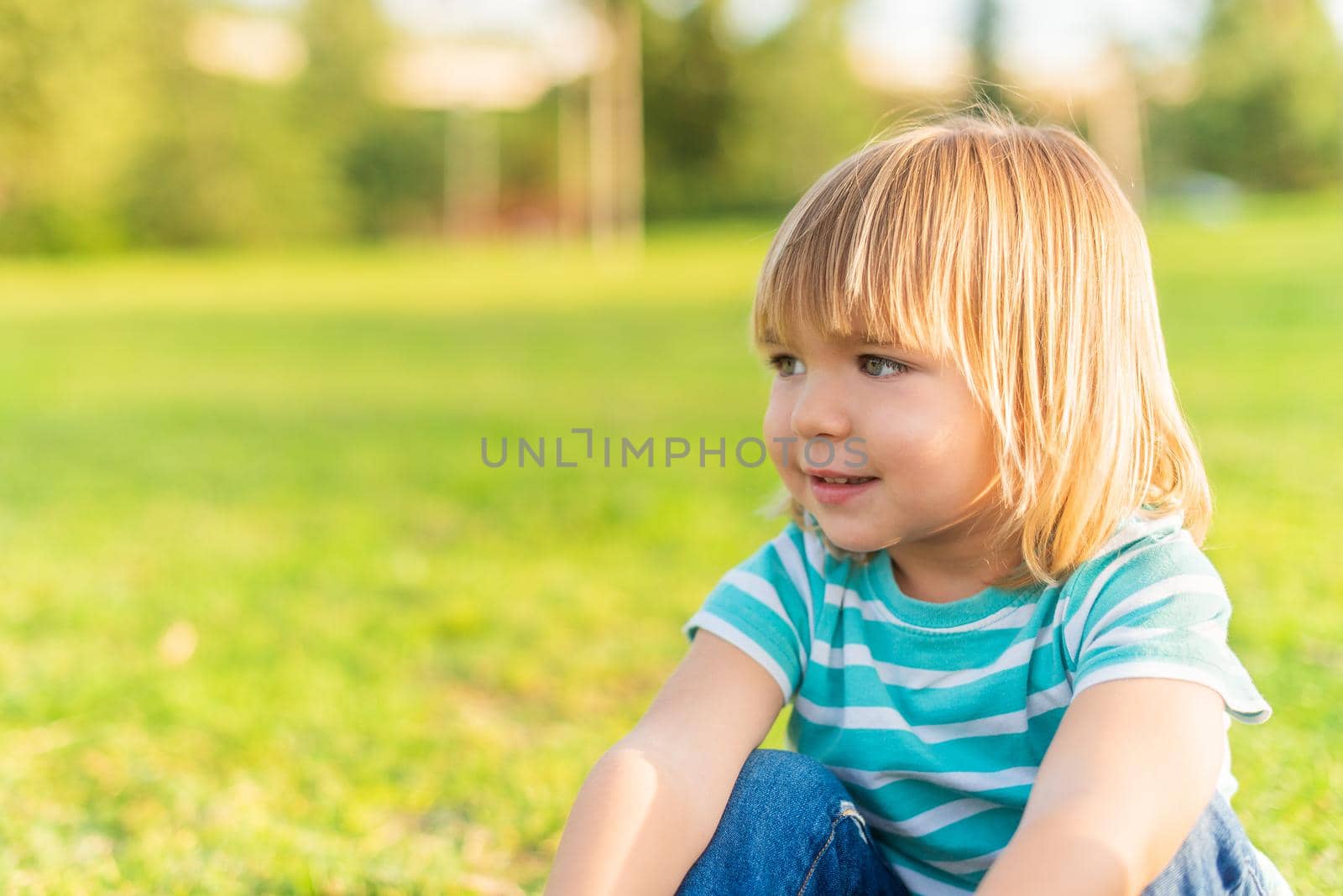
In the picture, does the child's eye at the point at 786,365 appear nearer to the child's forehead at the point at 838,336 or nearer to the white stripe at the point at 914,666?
the child's forehead at the point at 838,336

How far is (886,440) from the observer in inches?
57.1

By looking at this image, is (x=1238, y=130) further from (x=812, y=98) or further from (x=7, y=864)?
(x=7, y=864)

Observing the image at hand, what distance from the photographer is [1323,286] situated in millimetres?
11000

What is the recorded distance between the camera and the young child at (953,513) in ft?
4.74

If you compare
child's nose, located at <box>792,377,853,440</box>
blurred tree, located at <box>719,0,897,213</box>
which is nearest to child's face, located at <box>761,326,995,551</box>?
child's nose, located at <box>792,377,853,440</box>

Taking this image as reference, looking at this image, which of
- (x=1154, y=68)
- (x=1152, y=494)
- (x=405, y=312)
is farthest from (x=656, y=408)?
(x=1154, y=68)

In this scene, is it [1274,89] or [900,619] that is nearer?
[900,619]

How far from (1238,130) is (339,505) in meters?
33.8

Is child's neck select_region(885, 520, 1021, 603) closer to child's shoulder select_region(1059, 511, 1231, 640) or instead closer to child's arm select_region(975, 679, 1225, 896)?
child's shoulder select_region(1059, 511, 1231, 640)

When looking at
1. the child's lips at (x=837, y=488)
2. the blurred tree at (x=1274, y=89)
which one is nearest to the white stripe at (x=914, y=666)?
the child's lips at (x=837, y=488)

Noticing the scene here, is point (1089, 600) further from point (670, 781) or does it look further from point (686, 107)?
point (686, 107)

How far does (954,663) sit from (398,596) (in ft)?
9.16

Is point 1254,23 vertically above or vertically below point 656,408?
above

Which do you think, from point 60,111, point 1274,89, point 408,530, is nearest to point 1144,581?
point 408,530
